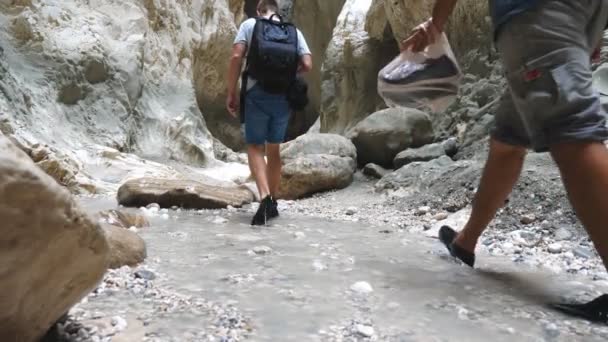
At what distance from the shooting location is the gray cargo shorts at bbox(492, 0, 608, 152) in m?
1.38

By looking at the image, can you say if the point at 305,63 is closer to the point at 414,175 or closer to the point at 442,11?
the point at 442,11

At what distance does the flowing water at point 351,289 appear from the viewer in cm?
131

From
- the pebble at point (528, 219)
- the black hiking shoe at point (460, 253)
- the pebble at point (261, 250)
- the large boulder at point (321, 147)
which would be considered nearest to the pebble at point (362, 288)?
the black hiking shoe at point (460, 253)

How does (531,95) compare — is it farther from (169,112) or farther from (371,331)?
(169,112)

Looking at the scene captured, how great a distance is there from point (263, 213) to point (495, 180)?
59.2 inches

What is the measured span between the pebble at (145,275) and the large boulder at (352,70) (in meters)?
7.95

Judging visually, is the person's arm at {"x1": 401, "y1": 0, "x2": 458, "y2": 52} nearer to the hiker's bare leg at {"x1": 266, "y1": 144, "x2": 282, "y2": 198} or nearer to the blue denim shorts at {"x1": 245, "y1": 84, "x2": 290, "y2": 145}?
the blue denim shorts at {"x1": 245, "y1": 84, "x2": 290, "y2": 145}

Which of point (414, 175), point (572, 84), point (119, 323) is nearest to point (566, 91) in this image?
point (572, 84)

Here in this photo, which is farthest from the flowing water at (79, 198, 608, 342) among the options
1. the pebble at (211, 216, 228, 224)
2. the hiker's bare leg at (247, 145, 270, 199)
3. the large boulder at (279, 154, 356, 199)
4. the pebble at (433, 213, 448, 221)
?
the large boulder at (279, 154, 356, 199)

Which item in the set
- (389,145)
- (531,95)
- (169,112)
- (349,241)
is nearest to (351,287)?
(531,95)

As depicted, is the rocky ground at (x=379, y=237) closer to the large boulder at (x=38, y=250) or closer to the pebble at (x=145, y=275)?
the pebble at (x=145, y=275)

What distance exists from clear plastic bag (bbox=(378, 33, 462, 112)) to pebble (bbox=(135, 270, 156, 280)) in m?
1.07

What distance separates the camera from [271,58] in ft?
10.3

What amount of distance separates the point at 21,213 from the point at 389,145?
5.78 m
